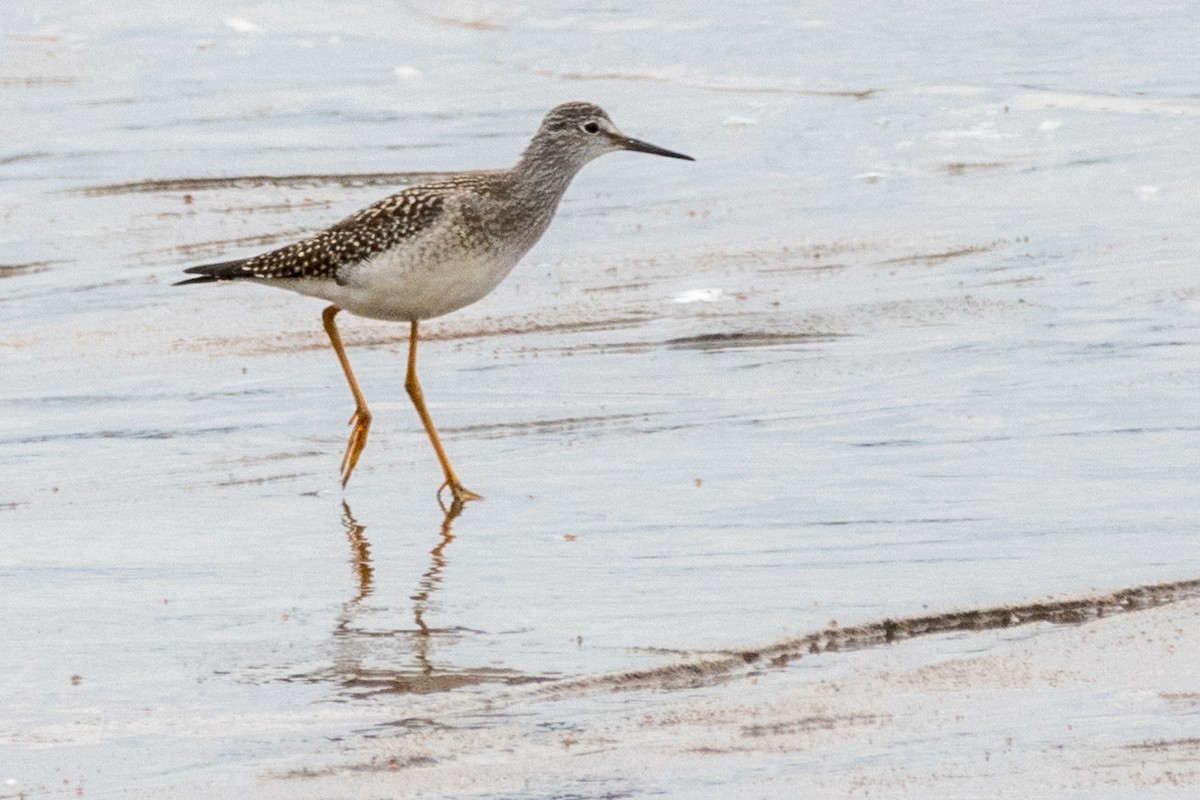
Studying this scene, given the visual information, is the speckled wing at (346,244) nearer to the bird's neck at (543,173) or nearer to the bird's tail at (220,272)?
the bird's tail at (220,272)

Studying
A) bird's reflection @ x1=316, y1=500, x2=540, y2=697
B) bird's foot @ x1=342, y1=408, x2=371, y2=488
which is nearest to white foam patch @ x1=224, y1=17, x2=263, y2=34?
bird's foot @ x1=342, y1=408, x2=371, y2=488

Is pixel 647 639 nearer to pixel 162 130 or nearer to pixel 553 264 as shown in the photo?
pixel 553 264

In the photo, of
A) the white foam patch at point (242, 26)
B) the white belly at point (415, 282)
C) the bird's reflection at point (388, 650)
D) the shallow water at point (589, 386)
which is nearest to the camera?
the bird's reflection at point (388, 650)

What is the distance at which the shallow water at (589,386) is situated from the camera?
5867 mm

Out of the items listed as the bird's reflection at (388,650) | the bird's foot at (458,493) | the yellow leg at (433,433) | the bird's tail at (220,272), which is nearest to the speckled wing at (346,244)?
the bird's tail at (220,272)

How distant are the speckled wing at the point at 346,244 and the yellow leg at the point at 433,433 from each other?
0.37 m

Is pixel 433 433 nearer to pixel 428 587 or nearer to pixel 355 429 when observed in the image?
pixel 355 429

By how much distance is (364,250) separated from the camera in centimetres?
808

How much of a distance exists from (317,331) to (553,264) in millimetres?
1572

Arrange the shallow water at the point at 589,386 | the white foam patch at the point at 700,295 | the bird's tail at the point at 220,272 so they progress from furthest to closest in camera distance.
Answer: the white foam patch at the point at 700,295 < the bird's tail at the point at 220,272 < the shallow water at the point at 589,386

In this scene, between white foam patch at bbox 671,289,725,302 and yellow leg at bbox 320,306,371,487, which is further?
white foam patch at bbox 671,289,725,302

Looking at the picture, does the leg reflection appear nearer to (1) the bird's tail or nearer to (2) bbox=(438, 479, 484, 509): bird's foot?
(2) bbox=(438, 479, 484, 509): bird's foot

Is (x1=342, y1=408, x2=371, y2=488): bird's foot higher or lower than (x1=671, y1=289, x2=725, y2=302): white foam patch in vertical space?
lower

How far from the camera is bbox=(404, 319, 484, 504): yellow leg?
740 centimetres
